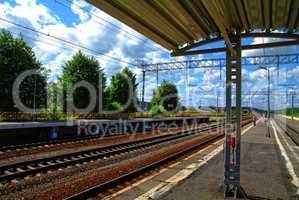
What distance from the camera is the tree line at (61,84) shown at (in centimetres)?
3444

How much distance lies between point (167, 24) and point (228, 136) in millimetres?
2779

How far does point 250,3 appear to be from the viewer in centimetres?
559

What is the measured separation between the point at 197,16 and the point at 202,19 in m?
0.25

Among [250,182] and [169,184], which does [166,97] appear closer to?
[250,182]

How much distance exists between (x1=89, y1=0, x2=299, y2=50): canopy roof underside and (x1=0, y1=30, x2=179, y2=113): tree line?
2970cm

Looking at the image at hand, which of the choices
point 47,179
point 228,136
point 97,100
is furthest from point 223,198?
point 97,100

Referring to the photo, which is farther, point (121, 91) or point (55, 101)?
point (121, 91)

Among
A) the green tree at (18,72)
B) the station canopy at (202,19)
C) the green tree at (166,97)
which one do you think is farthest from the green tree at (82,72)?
the station canopy at (202,19)

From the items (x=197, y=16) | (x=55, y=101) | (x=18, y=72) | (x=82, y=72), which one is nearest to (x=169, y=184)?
(x=197, y=16)

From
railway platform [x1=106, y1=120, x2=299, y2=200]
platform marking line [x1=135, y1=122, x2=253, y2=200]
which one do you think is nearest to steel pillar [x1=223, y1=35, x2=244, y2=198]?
railway platform [x1=106, y1=120, x2=299, y2=200]

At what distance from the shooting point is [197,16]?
587cm

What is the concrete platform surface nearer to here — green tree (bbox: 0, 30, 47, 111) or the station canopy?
the station canopy

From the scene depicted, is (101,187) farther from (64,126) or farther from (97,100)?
(97,100)

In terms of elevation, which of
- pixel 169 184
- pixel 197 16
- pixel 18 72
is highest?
pixel 18 72
